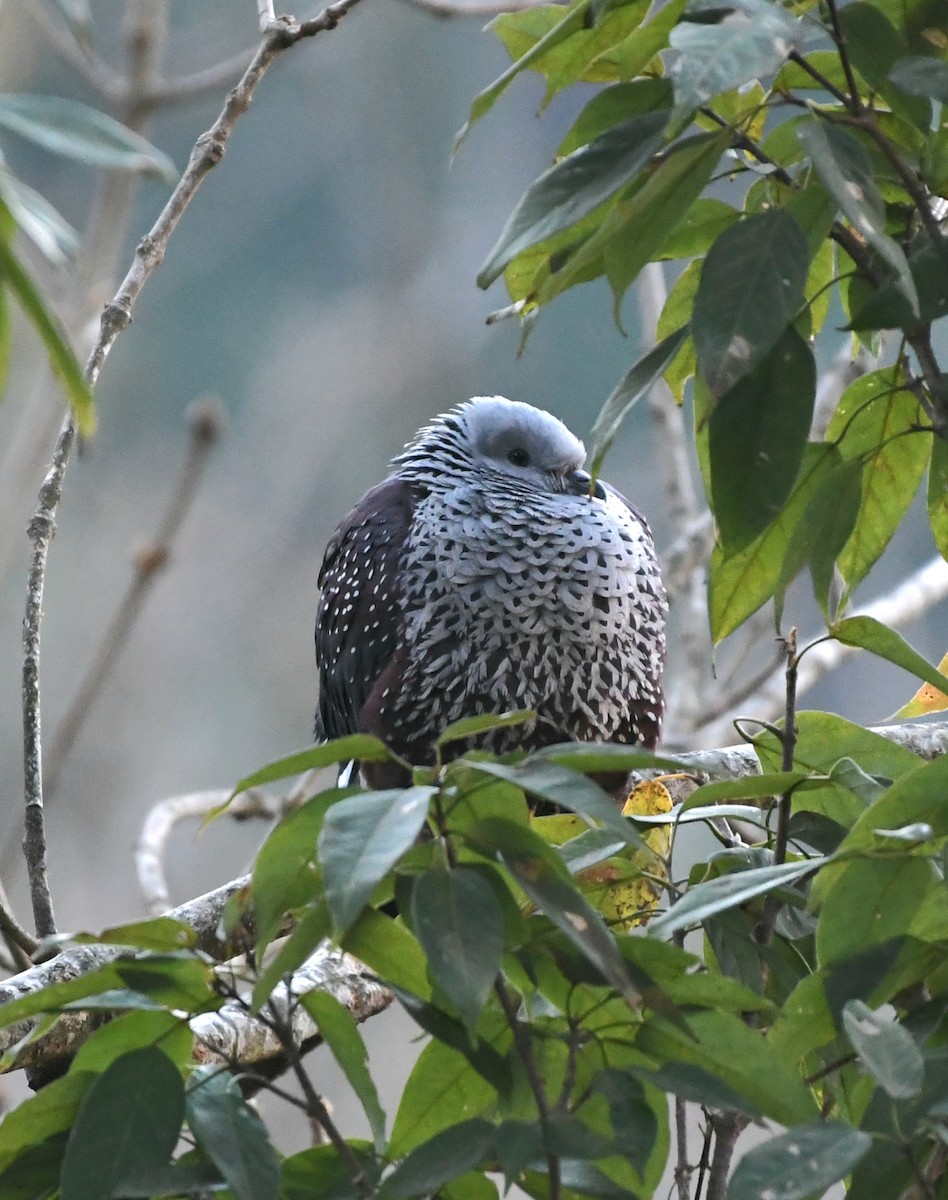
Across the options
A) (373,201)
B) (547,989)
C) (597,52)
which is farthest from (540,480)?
(373,201)

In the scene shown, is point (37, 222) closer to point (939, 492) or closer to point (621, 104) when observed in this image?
point (621, 104)

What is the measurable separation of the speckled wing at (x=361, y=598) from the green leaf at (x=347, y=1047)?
1.22 meters

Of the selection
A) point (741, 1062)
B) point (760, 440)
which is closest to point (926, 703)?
point (760, 440)

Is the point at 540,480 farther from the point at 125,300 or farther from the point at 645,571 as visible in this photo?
the point at 125,300

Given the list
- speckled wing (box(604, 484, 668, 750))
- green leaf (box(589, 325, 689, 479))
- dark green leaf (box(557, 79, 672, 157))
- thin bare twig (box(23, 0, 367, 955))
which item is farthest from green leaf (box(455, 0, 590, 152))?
speckled wing (box(604, 484, 668, 750))

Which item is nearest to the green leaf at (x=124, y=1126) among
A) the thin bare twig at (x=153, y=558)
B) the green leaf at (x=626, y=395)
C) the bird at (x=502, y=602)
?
the green leaf at (x=626, y=395)

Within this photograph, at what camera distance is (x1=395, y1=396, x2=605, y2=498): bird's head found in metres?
2.01

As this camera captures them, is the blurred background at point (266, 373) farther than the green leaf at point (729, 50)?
Yes

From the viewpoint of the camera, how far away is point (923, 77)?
0.69m

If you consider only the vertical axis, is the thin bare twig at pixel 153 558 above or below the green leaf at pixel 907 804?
above

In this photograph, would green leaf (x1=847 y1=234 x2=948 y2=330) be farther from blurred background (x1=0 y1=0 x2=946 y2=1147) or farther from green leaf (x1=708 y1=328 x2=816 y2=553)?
blurred background (x1=0 y1=0 x2=946 y2=1147)

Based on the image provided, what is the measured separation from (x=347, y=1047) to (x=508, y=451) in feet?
4.65

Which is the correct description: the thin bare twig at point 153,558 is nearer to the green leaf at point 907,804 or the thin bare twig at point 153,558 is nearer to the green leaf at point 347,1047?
the green leaf at point 347,1047

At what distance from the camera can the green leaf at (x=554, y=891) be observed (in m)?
0.56
